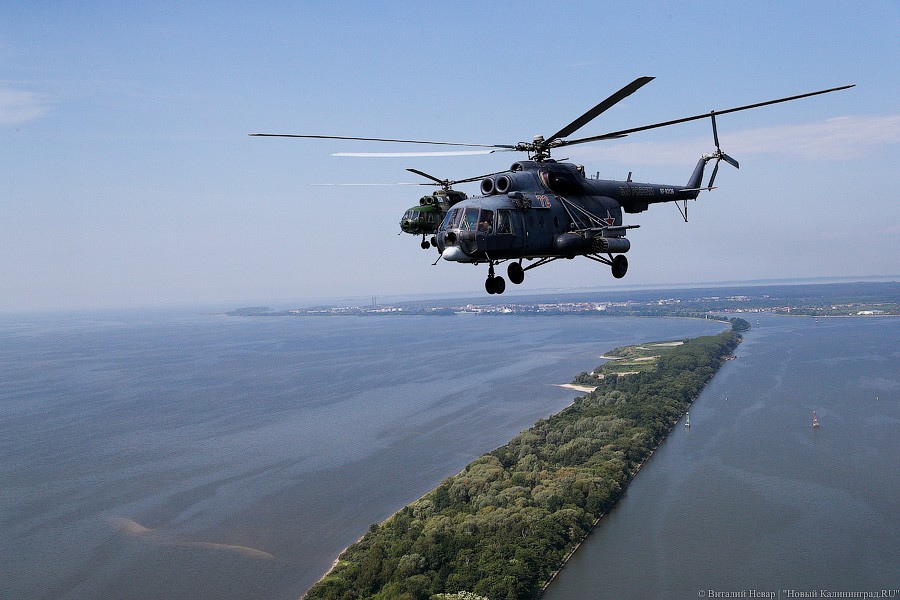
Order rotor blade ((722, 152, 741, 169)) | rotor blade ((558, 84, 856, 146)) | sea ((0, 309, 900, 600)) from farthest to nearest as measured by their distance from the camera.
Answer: sea ((0, 309, 900, 600)) → rotor blade ((722, 152, 741, 169)) → rotor blade ((558, 84, 856, 146))

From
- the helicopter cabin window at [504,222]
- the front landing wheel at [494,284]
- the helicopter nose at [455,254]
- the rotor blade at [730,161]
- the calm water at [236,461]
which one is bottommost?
the calm water at [236,461]

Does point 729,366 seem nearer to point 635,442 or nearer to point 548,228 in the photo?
point 635,442

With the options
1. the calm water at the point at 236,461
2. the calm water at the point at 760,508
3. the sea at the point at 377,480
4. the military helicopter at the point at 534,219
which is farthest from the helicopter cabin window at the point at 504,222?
the calm water at the point at 236,461

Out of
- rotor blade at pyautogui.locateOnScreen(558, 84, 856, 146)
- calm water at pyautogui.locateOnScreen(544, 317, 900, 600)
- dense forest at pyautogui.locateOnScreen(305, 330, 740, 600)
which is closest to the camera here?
rotor blade at pyautogui.locateOnScreen(558, 84, 856, 146)

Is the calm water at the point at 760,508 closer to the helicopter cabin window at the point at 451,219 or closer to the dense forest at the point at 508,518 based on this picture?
the dense forest at the point at 508,518

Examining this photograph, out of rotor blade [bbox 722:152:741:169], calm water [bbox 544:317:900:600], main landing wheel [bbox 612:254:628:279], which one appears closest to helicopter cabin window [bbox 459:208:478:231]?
main landing wheel [bbox 612:254:628:279]

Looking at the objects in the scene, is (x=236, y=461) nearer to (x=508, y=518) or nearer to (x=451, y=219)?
(x=508, y=518)

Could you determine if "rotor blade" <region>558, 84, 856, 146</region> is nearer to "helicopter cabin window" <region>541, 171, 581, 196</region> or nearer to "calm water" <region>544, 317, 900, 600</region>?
"helicopter cabin window" <region>541, 171, 581, 196</region>
